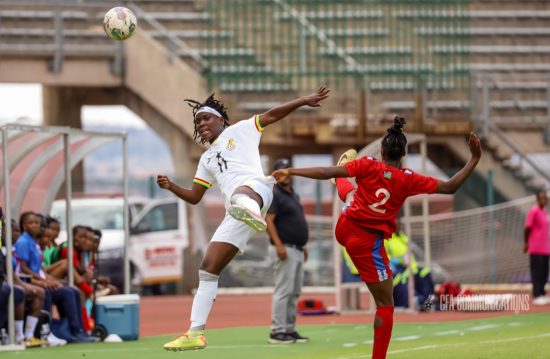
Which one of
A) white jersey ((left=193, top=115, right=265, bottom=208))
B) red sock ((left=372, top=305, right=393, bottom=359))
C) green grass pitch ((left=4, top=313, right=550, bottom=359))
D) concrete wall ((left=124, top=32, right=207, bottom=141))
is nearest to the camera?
red sock ((left=372, top=305, right=393, bottom=359))

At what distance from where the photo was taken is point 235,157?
1260 cm

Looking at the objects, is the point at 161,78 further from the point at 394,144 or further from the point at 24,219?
the point at 394,144

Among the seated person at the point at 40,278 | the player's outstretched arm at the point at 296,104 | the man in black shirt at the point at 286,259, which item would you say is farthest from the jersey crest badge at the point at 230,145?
the seated person at the point at 40,278

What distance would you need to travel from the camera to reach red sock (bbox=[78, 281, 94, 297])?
1798cm

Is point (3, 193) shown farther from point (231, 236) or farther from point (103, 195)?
point (103, 195)

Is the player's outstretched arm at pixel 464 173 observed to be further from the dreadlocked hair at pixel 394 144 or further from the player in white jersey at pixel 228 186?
the player in white jersey at pixel 228 186

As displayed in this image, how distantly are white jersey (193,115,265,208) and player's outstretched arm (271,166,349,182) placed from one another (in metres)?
1.45

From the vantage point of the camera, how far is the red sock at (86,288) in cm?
1798

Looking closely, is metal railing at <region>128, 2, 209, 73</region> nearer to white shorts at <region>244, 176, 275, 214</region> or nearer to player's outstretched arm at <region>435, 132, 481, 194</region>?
white shorts at <region>244, 176, 275, 214</region>

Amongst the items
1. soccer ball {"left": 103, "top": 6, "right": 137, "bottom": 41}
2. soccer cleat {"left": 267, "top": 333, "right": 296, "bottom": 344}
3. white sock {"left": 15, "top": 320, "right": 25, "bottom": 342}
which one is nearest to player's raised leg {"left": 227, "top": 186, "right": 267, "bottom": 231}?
soccer ball {"left": 103, "top": 6, "right": 137, "bottom": 41}

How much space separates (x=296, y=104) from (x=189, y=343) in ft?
7.33

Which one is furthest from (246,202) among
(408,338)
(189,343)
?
(408,338)

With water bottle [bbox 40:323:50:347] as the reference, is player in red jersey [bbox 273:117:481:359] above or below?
above

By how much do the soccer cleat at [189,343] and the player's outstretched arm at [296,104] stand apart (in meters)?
2.00
